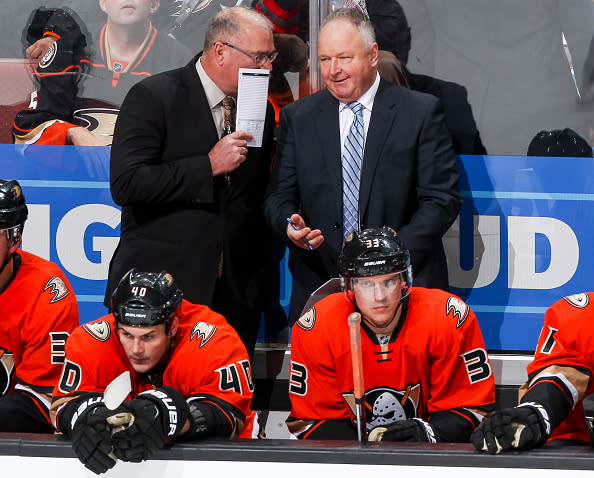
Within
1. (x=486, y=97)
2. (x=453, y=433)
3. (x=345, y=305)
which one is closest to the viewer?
(x=453, y=433)

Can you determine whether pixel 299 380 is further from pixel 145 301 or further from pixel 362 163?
pixel 362 163

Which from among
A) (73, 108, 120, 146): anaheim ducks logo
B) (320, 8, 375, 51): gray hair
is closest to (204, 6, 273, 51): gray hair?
(320, 8, 375, 51): gray hair

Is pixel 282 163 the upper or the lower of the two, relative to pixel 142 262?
upper

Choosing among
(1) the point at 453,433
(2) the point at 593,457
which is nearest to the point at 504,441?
(2) the point at 593,457

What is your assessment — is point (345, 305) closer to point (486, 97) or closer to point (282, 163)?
point (282, 163)

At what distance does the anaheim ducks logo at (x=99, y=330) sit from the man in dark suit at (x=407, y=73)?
1624mm

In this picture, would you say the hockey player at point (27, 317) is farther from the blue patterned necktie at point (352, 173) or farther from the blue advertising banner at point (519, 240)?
the blue advertising banner at point (519, 240)

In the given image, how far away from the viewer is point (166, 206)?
3789 millimetres

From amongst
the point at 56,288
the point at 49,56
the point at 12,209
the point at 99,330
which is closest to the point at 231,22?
the point at 49,56

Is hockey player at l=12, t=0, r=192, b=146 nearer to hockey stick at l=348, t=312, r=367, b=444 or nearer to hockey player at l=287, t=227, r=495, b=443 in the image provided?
hockey player at l=287, t=227, r=495, b=443

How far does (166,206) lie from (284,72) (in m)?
0.80

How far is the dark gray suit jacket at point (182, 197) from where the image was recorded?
12.1 ft

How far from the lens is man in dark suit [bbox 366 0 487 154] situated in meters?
4.00

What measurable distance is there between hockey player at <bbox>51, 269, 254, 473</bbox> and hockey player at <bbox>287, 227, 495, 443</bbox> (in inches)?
9.0
